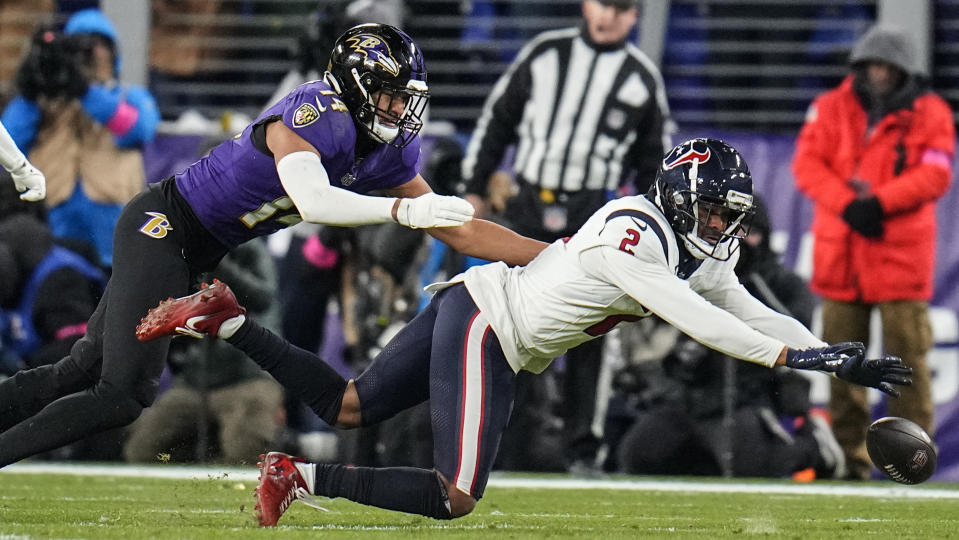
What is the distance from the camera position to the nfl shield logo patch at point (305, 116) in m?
4.62

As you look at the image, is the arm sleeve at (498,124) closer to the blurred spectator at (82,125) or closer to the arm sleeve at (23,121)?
the blurred spectator at (82,125)

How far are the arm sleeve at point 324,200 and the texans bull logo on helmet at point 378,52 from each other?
1.34 feet

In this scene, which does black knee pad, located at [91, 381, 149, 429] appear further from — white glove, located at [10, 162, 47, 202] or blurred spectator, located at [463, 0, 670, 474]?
blurred spectator, located at [463, 0, 670, 474]

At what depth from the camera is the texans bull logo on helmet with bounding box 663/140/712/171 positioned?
183 inches

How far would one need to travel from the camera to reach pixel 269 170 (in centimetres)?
470

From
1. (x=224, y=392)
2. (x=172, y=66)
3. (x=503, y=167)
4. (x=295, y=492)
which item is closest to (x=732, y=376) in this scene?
(x=503, y=167)

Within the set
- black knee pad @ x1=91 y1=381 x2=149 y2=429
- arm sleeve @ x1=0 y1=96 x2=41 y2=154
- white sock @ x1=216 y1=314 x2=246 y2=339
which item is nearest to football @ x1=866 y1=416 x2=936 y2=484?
white sock @ x1=216 y1=314 x2=246 y2=339

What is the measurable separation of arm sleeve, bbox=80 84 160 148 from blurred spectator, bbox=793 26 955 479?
10.6 feet

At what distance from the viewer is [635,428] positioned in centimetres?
754

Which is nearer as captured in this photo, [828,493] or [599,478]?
[828,493]

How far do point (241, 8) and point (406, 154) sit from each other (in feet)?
17.9

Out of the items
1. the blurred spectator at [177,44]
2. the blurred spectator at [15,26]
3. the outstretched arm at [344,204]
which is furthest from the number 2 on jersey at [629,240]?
the blurred spectator at [15,26]

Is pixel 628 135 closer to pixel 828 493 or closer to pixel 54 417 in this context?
pixel 828 493

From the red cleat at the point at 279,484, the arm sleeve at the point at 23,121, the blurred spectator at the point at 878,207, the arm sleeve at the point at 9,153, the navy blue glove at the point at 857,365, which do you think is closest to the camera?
the navy blue glove at the point at 857,365
